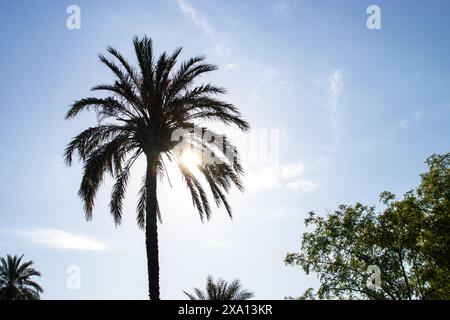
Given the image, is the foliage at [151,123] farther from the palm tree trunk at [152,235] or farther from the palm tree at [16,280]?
the palm tree at [16,280]

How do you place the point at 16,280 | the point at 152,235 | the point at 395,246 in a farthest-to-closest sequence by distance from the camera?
the point at 16,280
the point at 395,246
the point at 152,235

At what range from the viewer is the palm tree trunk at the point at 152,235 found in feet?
37.4

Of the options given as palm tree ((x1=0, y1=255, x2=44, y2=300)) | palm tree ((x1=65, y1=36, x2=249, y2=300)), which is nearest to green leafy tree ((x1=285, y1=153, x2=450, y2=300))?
palm tree ((x1=65, y1=36, x2=249, y2=300))

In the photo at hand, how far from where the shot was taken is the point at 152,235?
11.9m

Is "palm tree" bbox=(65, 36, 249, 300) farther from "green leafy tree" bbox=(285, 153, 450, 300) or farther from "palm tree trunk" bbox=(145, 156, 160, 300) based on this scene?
"green leafy tree" bbox=(285, 153, 450, 300)

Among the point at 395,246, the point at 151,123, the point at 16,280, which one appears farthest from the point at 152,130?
the point at 16,280

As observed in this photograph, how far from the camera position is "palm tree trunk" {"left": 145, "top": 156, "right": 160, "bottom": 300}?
1139 cm

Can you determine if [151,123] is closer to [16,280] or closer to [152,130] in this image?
[152,130]

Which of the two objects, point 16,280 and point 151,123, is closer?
point 151,123

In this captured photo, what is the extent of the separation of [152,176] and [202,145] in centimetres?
255

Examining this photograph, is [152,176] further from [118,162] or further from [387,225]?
[387,225]

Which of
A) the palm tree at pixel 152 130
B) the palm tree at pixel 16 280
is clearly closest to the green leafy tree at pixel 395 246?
the palm tree at pixel 152 130

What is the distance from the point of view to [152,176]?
12.9 metres
